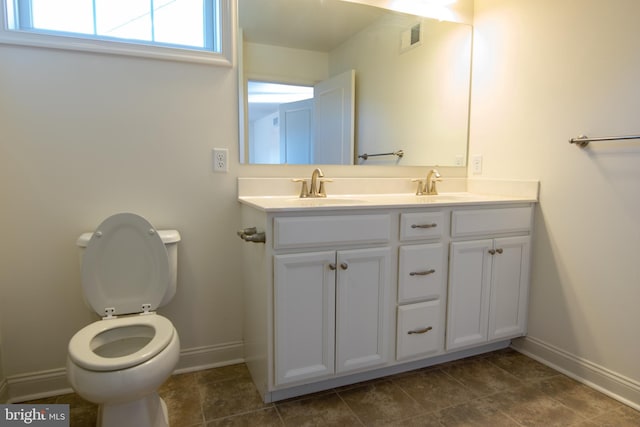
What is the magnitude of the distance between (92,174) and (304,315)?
111 centimetres

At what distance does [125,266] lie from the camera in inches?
61.1

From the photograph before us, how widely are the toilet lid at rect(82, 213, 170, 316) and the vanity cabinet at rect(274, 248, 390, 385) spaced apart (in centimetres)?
52

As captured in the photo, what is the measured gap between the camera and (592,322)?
5.85 ft

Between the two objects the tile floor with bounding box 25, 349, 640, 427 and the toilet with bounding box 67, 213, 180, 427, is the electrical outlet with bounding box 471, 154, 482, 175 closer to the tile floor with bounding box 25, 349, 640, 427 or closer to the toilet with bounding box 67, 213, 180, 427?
the tile floor with bounding box 25, 349, 640, 427

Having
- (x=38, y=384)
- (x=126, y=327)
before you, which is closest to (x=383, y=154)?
(x=126, y=327)

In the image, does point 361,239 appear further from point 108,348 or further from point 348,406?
point 108,348

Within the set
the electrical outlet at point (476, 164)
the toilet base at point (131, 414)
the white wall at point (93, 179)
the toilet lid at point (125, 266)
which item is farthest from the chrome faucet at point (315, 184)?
the toilet base at point (131, 414)

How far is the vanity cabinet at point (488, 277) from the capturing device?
1.85 m

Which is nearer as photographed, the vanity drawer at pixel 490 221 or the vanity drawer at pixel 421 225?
the vanity drawer at pixel 421 225

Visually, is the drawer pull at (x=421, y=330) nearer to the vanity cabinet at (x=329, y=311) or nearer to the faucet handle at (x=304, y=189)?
the vanity cabinet at (x=329, y=311)

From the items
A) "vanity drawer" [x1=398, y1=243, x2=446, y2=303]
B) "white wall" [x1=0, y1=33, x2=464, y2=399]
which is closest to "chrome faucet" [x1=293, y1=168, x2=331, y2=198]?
"white wall" [x1=0, y1=33, x2=464, y2=399]

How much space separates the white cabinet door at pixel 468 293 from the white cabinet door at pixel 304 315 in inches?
25.5

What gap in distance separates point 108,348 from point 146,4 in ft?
5.05

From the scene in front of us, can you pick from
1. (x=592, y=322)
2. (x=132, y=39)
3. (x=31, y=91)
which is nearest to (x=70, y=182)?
(x=31, y=91)
